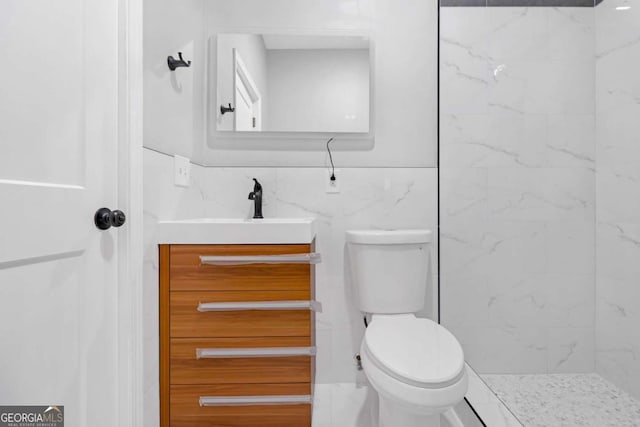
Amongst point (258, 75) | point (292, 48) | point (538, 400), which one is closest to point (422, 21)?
point (292, 48)

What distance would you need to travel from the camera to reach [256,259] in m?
1.28

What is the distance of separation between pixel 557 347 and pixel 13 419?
6.87 ft

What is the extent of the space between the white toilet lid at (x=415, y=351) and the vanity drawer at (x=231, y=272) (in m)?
0.35

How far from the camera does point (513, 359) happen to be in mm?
1822

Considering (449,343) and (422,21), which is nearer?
(449,343)

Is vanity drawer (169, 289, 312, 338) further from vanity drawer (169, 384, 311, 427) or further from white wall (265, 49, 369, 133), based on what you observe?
white wall (265, 49, 369, 133)

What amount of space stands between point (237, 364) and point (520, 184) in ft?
5.02

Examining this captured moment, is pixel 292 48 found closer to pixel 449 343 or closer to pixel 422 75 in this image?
pixel 422 75

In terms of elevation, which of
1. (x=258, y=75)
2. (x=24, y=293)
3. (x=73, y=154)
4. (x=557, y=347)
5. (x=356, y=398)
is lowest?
(x=356, y=398)

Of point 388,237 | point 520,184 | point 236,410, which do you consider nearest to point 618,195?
point 520,184

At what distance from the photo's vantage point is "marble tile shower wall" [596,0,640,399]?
1597 mm

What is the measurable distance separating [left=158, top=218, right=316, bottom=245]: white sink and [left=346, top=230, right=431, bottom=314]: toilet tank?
431mm

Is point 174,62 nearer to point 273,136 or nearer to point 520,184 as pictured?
point 273,136

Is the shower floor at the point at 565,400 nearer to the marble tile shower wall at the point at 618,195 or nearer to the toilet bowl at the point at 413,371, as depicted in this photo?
the marble tile shower wall at the point at 618,195
